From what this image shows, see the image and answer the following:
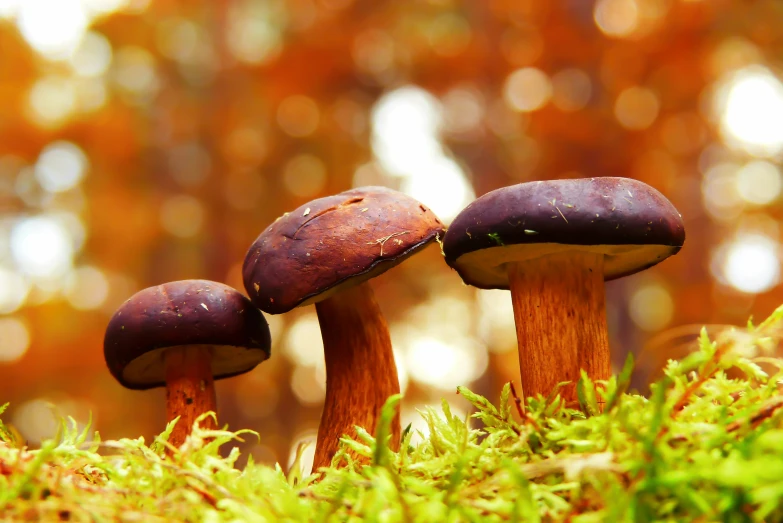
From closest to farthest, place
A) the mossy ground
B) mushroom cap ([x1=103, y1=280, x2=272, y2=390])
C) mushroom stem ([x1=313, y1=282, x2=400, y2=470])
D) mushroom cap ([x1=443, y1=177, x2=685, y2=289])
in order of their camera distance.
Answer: the mossy ground → mushroom cap ([x1=443, y1=177, x2=685, y2=289]) → mushroom cap ([x1=103, y1=280, x2=272, y2=390]) → mushroom stem ([x1=313, y1=282, x2=400, y2=470])

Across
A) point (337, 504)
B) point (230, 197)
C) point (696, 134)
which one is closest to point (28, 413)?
point (230, 197)

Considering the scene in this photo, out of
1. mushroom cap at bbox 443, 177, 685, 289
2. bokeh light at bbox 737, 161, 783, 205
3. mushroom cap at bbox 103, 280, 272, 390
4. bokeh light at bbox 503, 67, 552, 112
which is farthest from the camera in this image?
bokeh light at bbox 737, 161, 783, 205

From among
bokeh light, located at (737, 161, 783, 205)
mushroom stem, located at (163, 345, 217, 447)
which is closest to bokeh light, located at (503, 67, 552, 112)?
bokeh light, located at (737, 161, 783, 205)

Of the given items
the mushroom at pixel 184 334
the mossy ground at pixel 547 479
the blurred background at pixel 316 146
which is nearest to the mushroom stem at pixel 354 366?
the mushroom at pixel 184 334

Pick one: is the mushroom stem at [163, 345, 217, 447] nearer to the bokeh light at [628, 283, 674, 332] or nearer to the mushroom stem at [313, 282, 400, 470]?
the mushroom stem at [313, 282, 400, 470]

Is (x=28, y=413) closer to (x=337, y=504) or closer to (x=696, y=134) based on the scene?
(x=337, y=504)

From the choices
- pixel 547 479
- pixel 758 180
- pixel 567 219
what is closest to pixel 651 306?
pixel 758 180

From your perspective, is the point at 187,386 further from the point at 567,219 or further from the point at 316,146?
the point at 316,146
